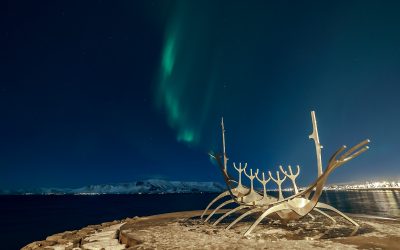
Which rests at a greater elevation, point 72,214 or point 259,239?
point 259,239

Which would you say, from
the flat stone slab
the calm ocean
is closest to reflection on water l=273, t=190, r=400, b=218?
the calm ocean

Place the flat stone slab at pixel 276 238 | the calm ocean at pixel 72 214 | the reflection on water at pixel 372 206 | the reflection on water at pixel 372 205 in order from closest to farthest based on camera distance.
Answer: the flat stone slab at pixel 276 238 < the calm ocean at pixel 72 214 < the reflection on water at pixel 372 206 < the reflection on water at pixel 372 205

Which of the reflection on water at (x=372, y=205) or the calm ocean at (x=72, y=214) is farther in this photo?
the reflection on water at (x=372, y=205)

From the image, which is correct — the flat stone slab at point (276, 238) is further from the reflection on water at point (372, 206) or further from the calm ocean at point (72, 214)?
the calm ocean at point (72, 214)

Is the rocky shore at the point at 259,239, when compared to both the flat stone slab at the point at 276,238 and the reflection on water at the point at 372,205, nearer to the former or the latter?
the flat stone slab at the point at 276,238

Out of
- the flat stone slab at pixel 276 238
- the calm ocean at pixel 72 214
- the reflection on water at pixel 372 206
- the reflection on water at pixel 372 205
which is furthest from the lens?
the reflection on water at pixel 372 205

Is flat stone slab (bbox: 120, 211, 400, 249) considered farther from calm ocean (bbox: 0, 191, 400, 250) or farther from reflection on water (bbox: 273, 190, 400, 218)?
calm ocean (bbox: 0, 191, 400, 250)

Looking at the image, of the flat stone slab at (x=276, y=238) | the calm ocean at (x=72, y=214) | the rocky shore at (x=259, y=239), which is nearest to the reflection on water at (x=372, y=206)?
the calm ocean at (x=72, y=214)

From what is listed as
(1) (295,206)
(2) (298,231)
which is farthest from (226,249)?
(2) (298,231)

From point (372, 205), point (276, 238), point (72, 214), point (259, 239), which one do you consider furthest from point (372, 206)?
point (72, 214)

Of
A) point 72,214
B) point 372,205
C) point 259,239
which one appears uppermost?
point 372,205

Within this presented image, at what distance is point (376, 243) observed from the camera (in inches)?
436

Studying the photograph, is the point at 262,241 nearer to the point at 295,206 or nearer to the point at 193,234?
the point at 295,206

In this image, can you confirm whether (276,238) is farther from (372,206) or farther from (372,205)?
(372,205)
